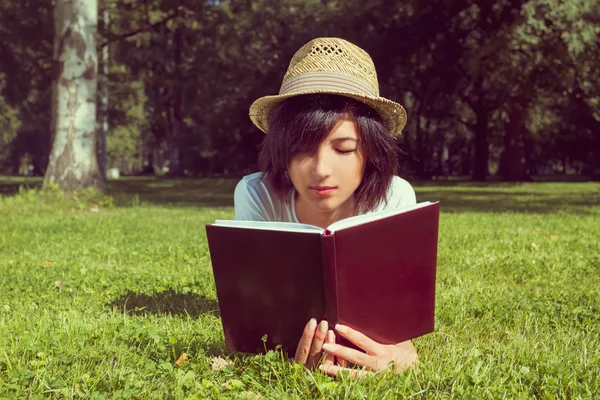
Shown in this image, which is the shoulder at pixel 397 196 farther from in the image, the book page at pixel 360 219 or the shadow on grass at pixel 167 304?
the shadow on grass at pixel 167 304

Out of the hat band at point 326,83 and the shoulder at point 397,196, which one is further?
the shoulder at point 397,196

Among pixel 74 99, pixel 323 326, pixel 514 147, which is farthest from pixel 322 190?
pixel 514 147

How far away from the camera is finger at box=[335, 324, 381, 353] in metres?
2.46

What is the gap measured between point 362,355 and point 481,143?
32.1 meters

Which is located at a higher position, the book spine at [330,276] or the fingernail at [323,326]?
the book spine at [330,276]

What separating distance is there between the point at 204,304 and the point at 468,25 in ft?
81.2

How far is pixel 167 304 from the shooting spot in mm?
4121

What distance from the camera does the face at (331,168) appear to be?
2904mm

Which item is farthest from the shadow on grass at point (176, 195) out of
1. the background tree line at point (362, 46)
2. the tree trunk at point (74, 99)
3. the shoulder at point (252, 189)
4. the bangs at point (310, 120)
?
the bangs at point (310, 120)

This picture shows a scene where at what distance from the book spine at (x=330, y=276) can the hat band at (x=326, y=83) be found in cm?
88

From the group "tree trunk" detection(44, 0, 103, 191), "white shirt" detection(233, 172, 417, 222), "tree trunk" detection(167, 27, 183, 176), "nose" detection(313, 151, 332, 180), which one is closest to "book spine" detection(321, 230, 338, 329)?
"nose" detection(313, 151, 332, 180)

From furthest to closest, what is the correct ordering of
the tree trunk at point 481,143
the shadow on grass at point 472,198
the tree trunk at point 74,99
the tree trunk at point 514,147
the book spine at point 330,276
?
the tree trunk at point 481,143 → the tree trunk at point 514,147 → the shadow on grass at point 472,198 → the tree trunk at point 74,99 → the book spine at point 330,276

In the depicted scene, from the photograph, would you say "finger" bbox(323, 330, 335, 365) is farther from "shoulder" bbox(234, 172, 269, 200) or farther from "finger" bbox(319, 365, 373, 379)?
"shoulder" bbox(234, 172, 269, 200)

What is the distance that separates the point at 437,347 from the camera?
3.08 meters
